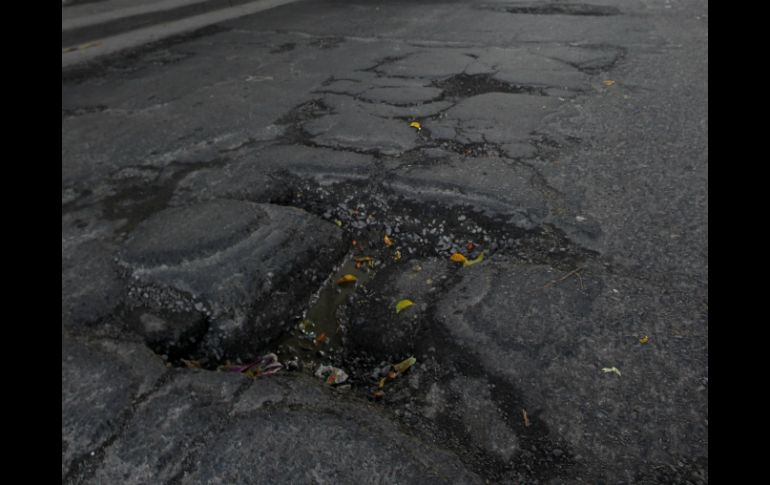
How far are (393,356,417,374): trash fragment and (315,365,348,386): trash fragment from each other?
0.43 feet

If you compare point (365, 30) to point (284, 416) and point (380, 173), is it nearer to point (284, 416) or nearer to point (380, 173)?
point (380, 173)

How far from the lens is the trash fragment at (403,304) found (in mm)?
1611

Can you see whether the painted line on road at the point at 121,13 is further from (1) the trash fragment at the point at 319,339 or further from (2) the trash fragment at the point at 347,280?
(1) the trash fragment at the point at 319,339

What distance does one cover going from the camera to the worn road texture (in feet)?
3.84

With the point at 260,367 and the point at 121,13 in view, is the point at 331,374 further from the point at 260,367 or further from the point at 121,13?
the point at 121,13

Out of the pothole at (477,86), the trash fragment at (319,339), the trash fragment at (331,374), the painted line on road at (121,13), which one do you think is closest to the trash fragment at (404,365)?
the trash fragment at (331,374)

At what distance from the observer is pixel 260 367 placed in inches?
58.9

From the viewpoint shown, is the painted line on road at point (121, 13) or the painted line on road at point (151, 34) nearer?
the painted line on road at point (151, 34)

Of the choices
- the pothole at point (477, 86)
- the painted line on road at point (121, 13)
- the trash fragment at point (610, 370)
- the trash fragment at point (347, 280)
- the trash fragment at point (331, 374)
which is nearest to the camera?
the trash fragment at point (610, 370)

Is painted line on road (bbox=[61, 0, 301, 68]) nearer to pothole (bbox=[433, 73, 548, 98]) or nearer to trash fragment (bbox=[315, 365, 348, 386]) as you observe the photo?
pothole (bbox=[433, 73, 548, 98])

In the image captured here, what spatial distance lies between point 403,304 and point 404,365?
23cm

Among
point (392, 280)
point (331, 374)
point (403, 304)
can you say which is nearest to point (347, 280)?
point (392, 280)

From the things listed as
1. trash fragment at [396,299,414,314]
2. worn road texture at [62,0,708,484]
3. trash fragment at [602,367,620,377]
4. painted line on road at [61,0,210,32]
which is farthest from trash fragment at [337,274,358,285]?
painted line on road at [61,0,210,32]

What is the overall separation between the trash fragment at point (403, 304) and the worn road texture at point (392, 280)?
0.02 metres
